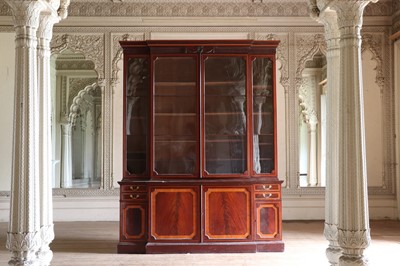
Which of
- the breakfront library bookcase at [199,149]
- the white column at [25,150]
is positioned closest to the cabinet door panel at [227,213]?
the breakfront library bookcase at [199,149]

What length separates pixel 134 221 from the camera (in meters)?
5.63

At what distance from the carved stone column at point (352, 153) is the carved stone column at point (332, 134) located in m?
0.34

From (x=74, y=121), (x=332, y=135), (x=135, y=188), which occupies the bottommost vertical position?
(x=135, y=188)

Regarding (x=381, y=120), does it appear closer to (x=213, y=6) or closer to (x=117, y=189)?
(x=213, y=6)

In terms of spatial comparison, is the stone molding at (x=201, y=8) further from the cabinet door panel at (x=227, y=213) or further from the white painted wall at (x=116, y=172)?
the cabinet door panel at (x=227, y=213)

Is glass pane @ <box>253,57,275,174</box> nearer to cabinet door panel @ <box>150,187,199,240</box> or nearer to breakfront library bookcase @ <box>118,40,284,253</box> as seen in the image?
breakfront library bookcase @ <box>118,40,284,253</box>

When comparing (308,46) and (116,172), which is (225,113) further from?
(308,46)

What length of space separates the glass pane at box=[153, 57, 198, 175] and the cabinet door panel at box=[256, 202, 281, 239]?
1102 millimetres

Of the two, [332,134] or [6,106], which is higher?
[6,106]

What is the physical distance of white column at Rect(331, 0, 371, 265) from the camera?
145 inches

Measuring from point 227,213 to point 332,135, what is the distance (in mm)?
1926

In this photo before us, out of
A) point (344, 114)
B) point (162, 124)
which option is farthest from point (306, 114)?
point (344, 114)

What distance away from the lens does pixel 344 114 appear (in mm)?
3734

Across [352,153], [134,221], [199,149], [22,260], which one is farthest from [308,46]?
[22,260]
